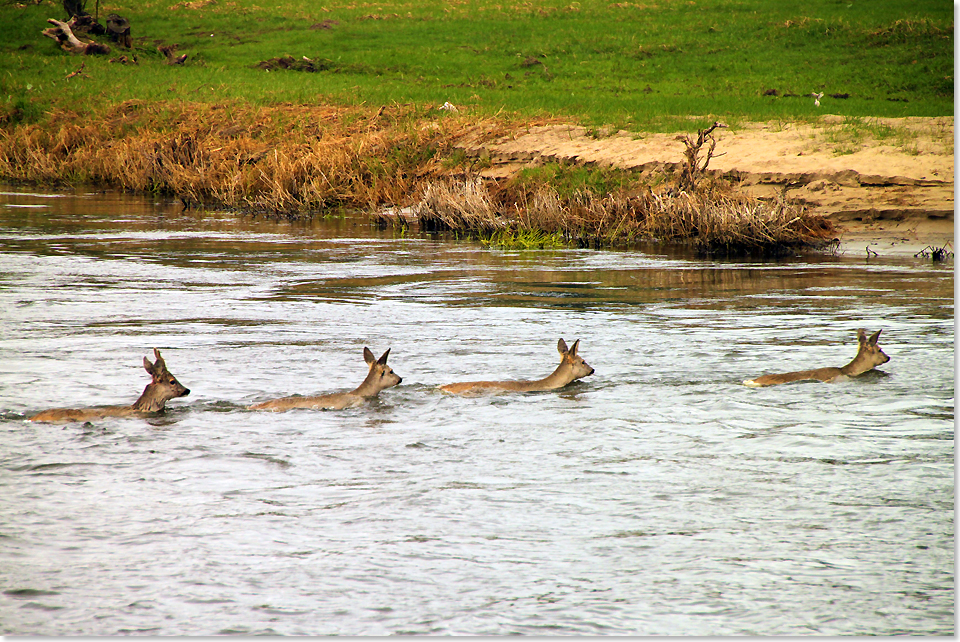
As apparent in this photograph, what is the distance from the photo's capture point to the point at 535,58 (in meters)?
51.3

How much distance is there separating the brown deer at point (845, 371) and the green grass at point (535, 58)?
702 inches

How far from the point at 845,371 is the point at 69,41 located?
164ft

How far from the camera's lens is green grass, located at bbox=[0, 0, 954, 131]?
121ft

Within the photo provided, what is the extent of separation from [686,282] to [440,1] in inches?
2068

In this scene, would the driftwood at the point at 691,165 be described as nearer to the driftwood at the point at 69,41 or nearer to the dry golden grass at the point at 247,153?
the dry golden grass at the point at 247,153

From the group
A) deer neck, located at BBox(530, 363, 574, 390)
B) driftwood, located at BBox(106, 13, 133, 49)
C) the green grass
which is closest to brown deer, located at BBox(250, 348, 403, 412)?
deer neck, located at BBox(530, 363, 574, 390)

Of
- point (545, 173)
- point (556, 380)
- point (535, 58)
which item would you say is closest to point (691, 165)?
point (545, 173)

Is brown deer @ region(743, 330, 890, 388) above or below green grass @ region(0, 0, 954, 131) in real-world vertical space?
below

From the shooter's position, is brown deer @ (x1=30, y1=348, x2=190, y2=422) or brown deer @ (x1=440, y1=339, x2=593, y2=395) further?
brown deer @ (x1=440, y1=339, x2=593, y2=395)

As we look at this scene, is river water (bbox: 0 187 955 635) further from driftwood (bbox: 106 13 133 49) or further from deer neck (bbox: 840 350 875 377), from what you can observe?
driftwood (bbox: 106 13 133 49)

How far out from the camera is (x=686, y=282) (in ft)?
54.5

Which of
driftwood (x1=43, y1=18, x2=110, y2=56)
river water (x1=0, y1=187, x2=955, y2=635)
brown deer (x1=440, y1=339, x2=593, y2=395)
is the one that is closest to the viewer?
river water (x1=0, y1=187, x2=955, y2=635)

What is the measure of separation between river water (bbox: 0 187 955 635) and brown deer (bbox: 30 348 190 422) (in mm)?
85

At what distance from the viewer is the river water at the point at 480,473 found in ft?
18.5
